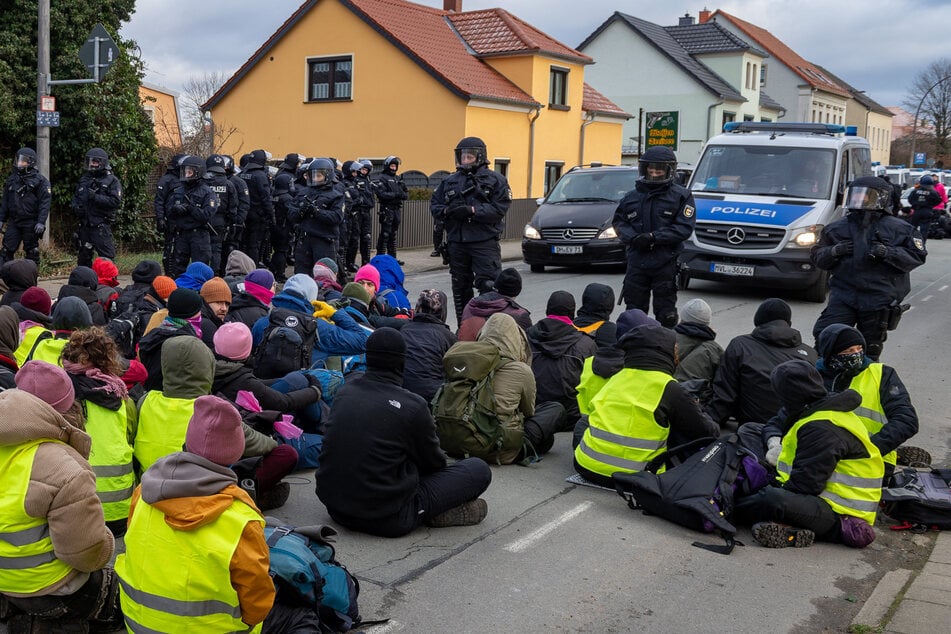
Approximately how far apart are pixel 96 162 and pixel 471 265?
241 inches

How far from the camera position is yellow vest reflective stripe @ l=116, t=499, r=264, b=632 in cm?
365

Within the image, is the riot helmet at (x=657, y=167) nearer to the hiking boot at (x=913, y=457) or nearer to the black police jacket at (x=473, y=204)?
the black police jacket at (x=473, y=204)

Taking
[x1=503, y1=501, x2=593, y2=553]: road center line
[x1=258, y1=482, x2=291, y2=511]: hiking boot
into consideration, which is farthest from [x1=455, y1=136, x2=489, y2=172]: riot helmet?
[x1=258, y1=482, x2=291, y2=511]: hiking boot

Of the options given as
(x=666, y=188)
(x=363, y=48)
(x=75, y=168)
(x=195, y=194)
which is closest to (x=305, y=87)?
(x=363, y=48)

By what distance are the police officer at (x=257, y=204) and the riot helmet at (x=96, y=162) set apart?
2.37 m

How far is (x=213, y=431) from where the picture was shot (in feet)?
12.4

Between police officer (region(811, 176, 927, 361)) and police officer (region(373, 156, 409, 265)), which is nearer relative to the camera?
police officer (region(811, 176, 927, 361))

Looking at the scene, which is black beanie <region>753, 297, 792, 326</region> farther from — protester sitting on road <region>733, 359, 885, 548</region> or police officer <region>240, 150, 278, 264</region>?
police officer <region>240, 150, 278, 264</region>

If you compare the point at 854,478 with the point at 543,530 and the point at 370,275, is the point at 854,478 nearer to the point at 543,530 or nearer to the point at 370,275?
the point at 543,530

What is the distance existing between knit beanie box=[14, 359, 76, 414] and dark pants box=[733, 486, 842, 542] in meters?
3.84

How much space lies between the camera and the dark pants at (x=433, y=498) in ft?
18.3

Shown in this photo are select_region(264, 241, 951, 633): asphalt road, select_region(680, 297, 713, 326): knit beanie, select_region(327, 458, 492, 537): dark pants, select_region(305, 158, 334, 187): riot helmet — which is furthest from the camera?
select_region(305, 158, 334, 187): riot helmet

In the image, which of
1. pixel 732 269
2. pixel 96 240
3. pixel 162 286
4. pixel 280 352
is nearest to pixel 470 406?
pixel 280 352

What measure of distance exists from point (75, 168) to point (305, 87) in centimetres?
1518
